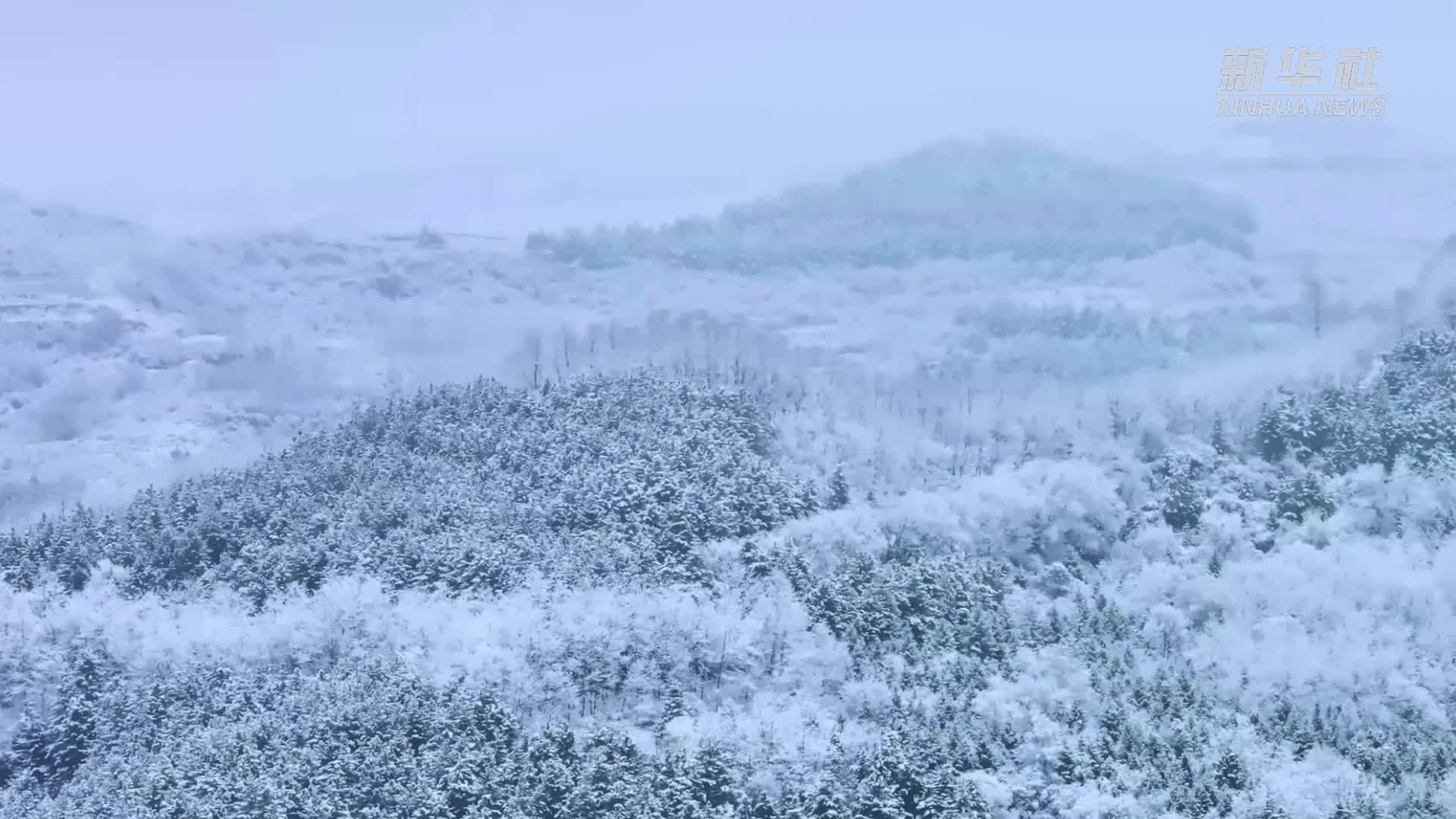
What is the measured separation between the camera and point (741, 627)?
12394cm

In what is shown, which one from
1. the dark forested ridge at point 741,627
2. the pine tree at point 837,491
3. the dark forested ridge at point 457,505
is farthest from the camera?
the pine tree at point 837,491

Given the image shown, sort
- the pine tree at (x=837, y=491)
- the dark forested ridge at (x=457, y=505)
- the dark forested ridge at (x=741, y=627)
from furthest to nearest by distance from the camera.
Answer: the pine tree at (x=837, y=491) < the dark forested ridge at (x=457, y=505) < the dark forested ridge at (x=741, y=627)

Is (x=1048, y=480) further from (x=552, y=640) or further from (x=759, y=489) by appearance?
(x=552, y=640)

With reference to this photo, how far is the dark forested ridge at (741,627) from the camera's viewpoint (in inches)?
3812

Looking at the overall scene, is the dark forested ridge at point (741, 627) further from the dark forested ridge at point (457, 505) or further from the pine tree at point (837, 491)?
the pine tree at point (837, 491)

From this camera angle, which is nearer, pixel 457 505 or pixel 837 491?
pixel 457 505

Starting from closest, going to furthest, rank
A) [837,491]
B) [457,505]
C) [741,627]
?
[741,627], [457,505], [837,491]

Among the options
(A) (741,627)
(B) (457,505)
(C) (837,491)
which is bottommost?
(A) (741,627)

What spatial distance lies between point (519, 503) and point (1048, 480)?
64.5 meters

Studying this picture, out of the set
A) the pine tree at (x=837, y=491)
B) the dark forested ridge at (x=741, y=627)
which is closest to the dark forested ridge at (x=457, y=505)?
the dark forested ridge at (x=741, y=627)

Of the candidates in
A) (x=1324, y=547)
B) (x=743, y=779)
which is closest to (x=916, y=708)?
(x=743, y=779)

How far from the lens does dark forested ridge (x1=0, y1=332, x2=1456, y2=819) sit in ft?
318

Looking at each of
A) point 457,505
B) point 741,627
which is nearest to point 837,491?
point 741,627

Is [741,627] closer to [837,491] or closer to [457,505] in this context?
[457,505]
